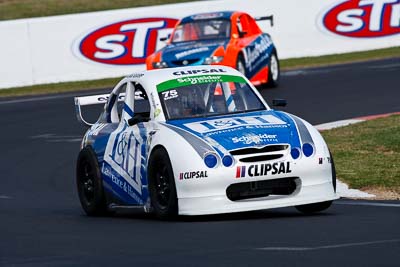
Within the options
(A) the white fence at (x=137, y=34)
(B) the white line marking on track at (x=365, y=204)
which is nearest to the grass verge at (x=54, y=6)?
(A) the white fence at (x=137, y=34)

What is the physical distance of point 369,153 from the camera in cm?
1588

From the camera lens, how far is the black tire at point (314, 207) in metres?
11.3

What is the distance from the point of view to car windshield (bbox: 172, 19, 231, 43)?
25.7m

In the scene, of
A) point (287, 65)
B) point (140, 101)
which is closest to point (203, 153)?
point (140, 101)

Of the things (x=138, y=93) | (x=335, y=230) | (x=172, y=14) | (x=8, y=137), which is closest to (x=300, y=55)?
(x=172, y=14)

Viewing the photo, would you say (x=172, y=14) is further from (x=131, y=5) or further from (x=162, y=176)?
(x=162, y=176)

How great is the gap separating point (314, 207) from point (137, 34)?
20.1 meters

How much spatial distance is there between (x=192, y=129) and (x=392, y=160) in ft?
15.0

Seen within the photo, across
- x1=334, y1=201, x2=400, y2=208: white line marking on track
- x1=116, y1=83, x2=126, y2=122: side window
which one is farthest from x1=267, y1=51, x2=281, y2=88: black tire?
x1=334, y1=201, x2=400, y2=208: white line marking on track

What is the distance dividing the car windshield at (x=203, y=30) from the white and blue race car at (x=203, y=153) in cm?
1306

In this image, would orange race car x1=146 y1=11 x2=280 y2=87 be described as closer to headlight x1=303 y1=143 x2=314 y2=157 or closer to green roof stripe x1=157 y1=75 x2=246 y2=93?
green roof stripe x1=157 y1=75 x2=246 y2=93

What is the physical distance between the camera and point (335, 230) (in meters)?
9.76

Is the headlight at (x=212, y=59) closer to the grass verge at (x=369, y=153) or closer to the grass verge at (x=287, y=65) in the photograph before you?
the grass verge at (x=287, y=65)

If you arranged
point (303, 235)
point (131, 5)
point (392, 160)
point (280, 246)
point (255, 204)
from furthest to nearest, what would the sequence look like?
point (131, 5), point (392, 160), point (255, 204), point (303, 235), point (280, 246)
